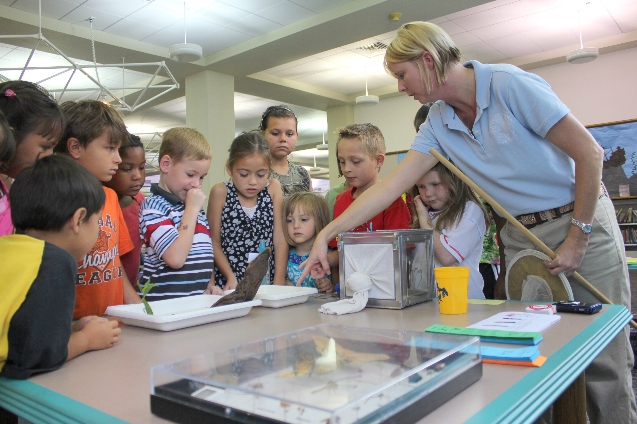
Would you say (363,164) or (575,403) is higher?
(363,164)

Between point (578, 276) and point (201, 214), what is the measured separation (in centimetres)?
132

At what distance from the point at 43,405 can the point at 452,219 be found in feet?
4.41

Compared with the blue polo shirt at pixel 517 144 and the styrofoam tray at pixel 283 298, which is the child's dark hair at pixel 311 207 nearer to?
the styrofoam tray at pixel 283 298

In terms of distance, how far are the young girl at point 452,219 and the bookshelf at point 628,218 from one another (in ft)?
14.2

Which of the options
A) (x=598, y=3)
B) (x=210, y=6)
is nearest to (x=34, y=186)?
(x=210, y=6)

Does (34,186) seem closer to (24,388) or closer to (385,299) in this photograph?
(24,388)

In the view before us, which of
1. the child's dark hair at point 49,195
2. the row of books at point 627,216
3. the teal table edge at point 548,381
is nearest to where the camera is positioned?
the teal table edge at point 548,381

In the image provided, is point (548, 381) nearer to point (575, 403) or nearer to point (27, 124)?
point (575, 403)

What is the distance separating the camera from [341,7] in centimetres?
522

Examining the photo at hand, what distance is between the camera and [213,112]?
672 cm

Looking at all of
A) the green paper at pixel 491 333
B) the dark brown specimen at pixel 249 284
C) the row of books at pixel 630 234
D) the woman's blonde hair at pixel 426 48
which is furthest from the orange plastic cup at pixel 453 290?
the row of books at pixel 630 234

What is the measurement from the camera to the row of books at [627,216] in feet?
17.9

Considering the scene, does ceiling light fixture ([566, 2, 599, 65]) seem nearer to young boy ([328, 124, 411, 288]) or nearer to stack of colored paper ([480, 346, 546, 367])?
young boy ([328, 124, 411, 288])

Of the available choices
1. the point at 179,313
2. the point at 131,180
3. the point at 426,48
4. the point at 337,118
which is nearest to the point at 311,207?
the point at 131,180
